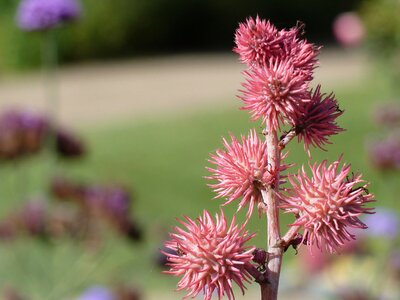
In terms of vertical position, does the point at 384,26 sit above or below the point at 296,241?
below

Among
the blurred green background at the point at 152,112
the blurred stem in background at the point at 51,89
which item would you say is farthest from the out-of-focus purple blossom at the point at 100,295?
the blurred stem in background at the point at 51,89

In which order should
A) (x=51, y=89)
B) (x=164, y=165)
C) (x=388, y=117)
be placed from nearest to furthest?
(x=388, y=117) → (x=164, y=165) → (x=51, y=89)

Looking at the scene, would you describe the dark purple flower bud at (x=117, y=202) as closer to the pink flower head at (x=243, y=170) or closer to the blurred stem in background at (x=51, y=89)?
the blurred stem in background at (x=51, y=89)

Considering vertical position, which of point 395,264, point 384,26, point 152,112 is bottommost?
point 152,112

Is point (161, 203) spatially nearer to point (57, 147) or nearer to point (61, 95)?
point (57, 147)

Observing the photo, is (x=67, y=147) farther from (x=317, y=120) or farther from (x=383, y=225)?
(x=317, y=120)

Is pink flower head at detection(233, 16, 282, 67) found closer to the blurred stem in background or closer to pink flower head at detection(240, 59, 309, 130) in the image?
pink flower head at detection(240, 59, 309, 130)

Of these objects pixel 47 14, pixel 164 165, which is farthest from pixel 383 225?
pixel 164 165
